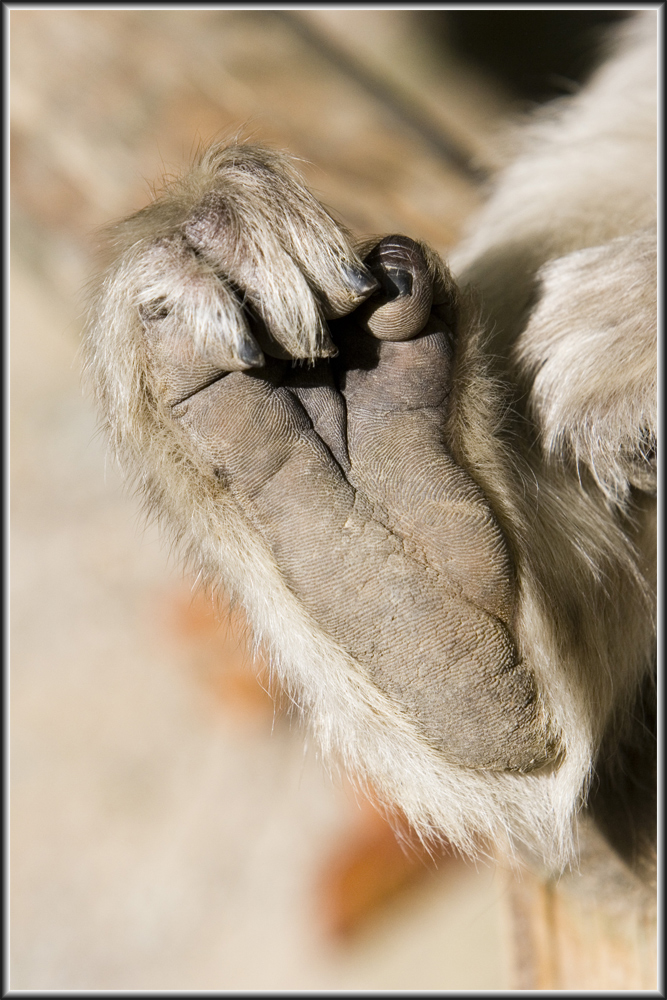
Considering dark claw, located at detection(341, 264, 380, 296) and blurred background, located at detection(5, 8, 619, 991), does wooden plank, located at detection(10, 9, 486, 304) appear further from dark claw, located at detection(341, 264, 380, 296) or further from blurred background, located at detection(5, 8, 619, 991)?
dark claw, located at detection(341, 264, 380, 296)

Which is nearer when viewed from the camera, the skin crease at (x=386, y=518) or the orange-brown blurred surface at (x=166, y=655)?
the skin crease at (x=386, y=518)

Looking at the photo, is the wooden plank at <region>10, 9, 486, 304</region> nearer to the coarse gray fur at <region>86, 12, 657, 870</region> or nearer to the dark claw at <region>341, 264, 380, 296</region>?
the coarse gray fur at <region>86, 12, 657, 870</region>

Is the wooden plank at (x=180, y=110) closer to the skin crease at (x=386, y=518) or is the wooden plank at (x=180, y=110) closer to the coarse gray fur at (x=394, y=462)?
the coarse gray fur at (x=394, y=462)

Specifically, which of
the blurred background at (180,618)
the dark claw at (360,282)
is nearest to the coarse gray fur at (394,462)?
the dark claw at (360,282)

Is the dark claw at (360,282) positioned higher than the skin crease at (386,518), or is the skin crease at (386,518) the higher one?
the dark claw at (360,282)

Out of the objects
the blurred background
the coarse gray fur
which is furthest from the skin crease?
the blurred background

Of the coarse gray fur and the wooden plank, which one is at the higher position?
the wooden plank

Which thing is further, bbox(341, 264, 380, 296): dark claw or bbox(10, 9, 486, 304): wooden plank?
bbox(10, 9, 486, 304): wooden plank
